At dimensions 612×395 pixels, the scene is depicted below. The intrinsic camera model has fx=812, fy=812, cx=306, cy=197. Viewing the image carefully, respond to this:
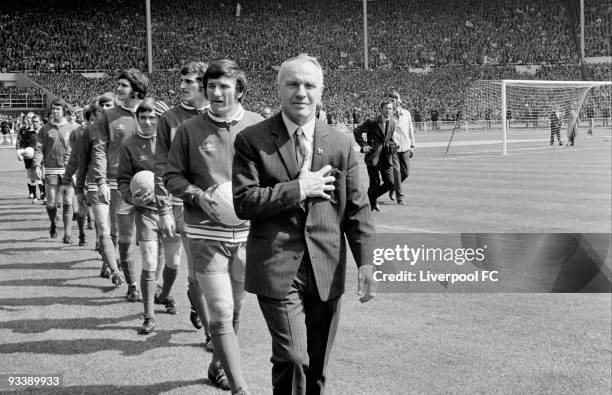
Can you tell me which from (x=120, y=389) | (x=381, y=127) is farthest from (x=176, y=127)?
(x=381, y=127)

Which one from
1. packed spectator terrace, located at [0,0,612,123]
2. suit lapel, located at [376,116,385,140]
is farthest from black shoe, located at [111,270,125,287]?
packed spectator terrace, located at [0,0,612,123]

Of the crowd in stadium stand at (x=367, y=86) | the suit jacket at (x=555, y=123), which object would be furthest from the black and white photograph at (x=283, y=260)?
the crowd in stadium stand at (x=367, y=86)

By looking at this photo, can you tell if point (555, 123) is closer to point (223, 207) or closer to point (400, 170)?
point (400, 170)

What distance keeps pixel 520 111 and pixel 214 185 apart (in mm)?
42884

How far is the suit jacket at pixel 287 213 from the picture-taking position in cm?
→ 337

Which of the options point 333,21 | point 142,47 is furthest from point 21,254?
point 333,21

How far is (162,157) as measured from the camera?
17.1 feet

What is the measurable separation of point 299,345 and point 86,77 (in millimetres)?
49193

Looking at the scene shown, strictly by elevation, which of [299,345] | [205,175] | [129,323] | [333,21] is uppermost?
[333,21]

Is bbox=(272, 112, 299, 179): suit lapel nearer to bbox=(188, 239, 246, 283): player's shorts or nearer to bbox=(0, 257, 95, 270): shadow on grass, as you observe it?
bbox=(188, 239, 246, 283): player's shorts

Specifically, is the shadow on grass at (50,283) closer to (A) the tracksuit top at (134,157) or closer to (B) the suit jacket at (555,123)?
(A) the tracksuit top at (134,157)

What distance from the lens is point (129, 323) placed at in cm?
636

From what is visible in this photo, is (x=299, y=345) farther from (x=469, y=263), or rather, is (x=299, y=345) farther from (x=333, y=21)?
(x=333, y=21)

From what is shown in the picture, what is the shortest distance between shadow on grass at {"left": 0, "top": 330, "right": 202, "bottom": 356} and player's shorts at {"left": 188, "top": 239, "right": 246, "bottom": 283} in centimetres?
122
